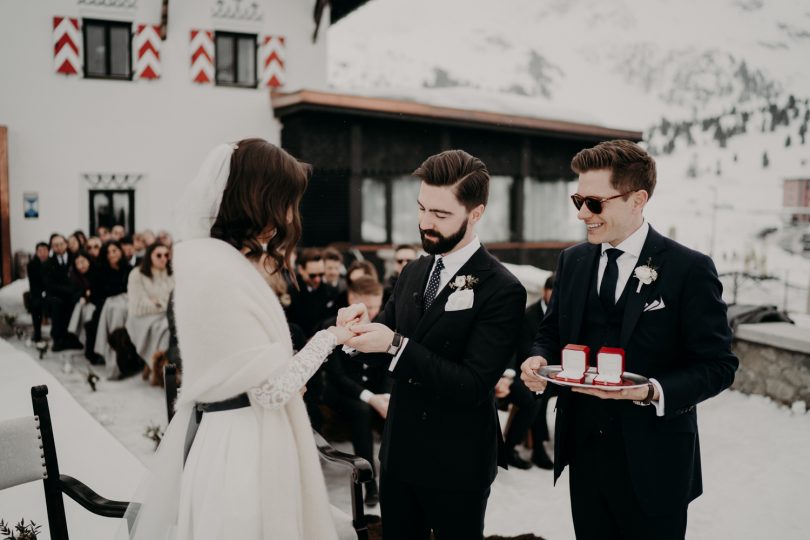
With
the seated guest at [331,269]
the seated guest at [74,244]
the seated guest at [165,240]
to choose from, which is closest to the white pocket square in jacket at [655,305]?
the seated guest at [331,269]

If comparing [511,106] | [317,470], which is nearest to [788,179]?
[511,106]

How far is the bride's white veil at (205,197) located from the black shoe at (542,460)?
4345mm

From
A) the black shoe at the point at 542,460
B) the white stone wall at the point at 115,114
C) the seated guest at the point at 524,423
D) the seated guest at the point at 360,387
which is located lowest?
the black shoe at the point at 542,460

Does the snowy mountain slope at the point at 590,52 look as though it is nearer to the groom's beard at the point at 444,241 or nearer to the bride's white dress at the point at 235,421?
the groom's beard at the point at 444,241

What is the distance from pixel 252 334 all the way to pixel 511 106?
1367 centimetres

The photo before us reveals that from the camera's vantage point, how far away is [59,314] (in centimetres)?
959

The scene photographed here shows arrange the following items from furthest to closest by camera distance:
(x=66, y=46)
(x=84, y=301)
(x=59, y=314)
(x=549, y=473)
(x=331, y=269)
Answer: (x=66, y=46), (x=59, y=314), (x=84, y=301), (x=331, y=269), (x=549, y=473)

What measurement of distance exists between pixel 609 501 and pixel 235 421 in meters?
1.33

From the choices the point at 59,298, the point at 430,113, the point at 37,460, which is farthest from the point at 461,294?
the point at 430,113

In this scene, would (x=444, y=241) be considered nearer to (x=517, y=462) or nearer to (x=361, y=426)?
(x=361, y=426)

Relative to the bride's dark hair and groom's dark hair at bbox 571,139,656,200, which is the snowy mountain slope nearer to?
groom's dark hair at bbox 571,139,656,200

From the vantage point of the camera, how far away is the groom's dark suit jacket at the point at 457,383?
229 cm

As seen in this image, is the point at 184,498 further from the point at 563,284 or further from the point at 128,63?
the point at 128,63

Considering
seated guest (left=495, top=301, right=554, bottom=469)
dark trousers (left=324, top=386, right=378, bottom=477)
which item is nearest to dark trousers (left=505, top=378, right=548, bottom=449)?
seated guest (left=495, top=301, right=554, bottom=469)
